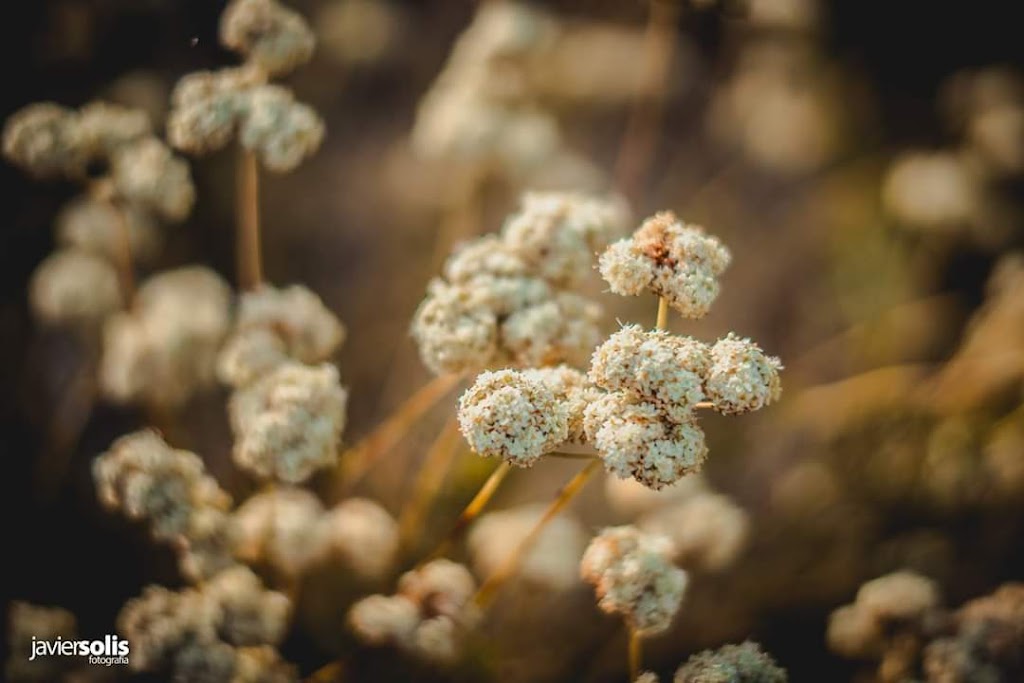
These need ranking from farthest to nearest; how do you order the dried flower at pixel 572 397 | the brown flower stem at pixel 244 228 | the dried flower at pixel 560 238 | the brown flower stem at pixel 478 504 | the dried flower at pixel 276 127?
1. the brown flower stem at pixel 244 228
2. the dried flower at pixel 276 127
3. the dried flower at pixel 560 238
4. the brown flower stem at pixel 478 504
5. the dried flower at pixel 572 397

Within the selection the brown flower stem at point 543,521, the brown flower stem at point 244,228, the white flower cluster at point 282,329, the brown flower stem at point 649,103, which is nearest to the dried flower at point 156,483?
the white flower cluster at point 282,329

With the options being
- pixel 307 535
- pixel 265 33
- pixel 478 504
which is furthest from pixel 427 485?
pixel 265 33

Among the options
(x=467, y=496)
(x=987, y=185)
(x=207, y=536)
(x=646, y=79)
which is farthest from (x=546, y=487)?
(x=987, y=185)

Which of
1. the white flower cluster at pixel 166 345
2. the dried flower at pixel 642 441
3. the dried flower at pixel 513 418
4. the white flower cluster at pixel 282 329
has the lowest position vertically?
the dried flower at pixel 642 441

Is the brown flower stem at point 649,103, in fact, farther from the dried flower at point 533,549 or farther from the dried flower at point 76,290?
the dried flower at point 76,290

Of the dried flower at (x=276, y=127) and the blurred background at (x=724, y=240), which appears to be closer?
the dried flower at (x=276, y=127)

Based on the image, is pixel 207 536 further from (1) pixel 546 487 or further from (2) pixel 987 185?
(2) pixel 987 185
